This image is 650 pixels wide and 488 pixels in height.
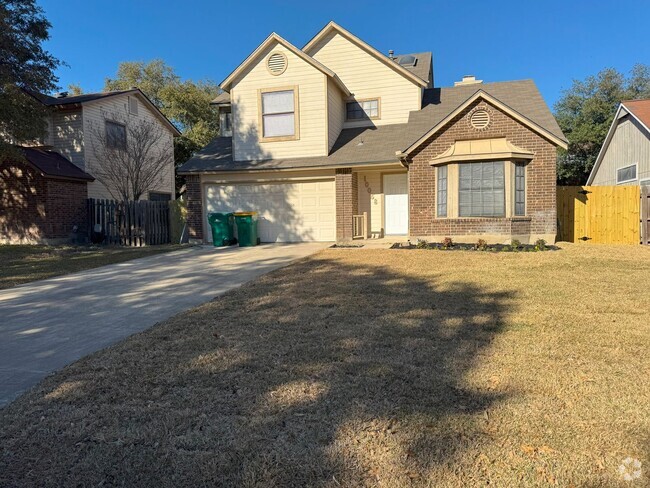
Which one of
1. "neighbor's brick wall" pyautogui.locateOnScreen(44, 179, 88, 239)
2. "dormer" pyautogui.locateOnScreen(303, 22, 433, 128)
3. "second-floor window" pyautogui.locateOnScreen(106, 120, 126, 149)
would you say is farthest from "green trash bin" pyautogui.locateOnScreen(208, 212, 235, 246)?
"second-floor window" pyautogui.locateOnScreen(106, 120, 126, 149)

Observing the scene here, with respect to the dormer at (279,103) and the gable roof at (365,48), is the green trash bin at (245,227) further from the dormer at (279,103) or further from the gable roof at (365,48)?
the gable roof at (365,48)

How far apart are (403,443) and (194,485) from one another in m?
1.23

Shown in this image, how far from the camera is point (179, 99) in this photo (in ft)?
112

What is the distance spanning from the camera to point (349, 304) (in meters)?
6.25

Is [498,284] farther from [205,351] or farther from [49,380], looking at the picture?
[49,380]

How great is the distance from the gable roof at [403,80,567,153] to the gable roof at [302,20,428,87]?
1.10m

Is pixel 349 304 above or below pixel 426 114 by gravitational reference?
below

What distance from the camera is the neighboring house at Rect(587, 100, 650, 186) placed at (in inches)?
762

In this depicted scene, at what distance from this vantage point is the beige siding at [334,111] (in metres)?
15.6

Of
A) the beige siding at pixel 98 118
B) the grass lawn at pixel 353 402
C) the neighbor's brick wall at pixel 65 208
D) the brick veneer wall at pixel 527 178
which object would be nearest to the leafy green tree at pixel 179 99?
the beige siding at pixel 98 118

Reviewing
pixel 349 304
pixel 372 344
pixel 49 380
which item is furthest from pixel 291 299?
pixel 49 380

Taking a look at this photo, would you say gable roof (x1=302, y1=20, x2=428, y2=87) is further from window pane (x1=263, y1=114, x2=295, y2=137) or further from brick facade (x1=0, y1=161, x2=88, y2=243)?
brick facade (x1=0, y1=161, x2=88, y2=243)

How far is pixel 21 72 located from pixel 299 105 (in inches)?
387

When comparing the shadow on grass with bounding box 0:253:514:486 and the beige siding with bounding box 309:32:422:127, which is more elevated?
the beige siding with bounding box 309:32:422:127
